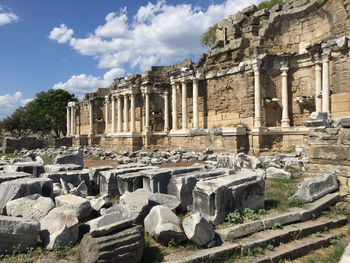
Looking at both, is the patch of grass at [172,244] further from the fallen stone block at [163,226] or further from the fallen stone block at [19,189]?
the fallen stone block at [19,189]

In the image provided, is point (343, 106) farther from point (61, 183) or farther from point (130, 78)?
point (130, 78)

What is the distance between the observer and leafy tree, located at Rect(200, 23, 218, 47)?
3580 centimetres

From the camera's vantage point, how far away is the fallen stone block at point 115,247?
327 centimetres

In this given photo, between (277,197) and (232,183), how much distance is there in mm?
1988

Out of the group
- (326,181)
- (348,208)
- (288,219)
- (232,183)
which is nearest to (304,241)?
(288,219)

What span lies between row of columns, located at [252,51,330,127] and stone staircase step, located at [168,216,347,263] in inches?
383

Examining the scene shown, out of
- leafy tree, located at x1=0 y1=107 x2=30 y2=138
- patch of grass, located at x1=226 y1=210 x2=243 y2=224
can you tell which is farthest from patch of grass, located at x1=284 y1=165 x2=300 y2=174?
leafy tree, located at x1=0 y1=107 x2=30 y2=138

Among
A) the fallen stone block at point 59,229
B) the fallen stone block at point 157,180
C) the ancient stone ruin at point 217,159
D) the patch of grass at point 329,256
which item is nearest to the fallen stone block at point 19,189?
the ancient stone ruin at point 217,159

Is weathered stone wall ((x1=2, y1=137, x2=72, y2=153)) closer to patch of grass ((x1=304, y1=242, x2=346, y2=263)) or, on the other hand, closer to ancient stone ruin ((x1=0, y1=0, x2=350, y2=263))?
ancient stone ruin ((x1=0, y1=0, x2=350, y2=263))

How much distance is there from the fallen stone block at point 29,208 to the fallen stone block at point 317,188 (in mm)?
5219

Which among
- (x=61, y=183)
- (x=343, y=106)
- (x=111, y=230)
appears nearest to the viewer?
(x=111, y=230)

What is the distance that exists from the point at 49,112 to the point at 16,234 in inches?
1620

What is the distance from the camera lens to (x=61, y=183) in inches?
269

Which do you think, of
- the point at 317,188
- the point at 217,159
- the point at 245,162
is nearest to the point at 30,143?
the point at 217,159
